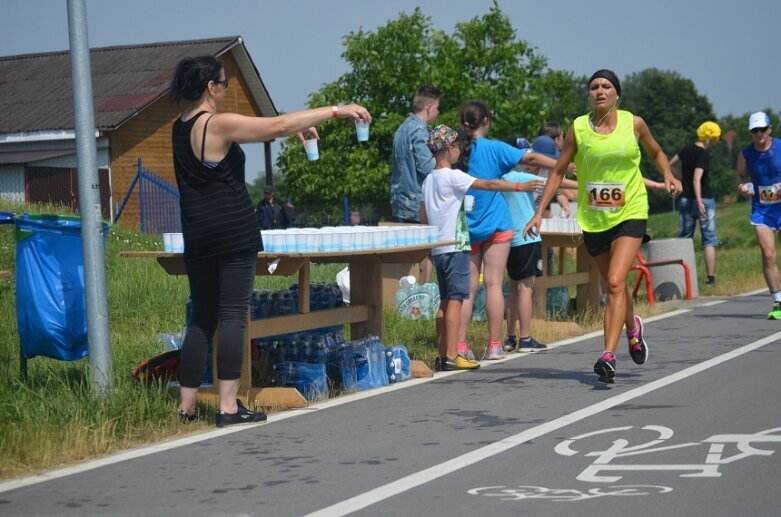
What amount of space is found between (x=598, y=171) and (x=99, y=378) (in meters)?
3.79

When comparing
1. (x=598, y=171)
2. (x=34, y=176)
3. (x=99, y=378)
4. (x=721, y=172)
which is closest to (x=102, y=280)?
(x=99, y=378)

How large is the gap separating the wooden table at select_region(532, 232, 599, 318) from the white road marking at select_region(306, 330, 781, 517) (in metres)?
3.50

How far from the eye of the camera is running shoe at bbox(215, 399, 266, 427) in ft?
26.2

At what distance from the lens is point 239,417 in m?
8.03

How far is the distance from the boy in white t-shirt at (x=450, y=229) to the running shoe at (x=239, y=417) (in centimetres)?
270

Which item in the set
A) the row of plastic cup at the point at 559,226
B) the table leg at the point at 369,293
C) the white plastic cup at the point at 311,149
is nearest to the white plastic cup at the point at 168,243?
the white plastic cup at the point at 311,149

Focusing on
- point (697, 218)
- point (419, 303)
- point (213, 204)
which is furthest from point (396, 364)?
point (697, 218)

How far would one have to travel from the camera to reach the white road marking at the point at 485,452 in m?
5.77

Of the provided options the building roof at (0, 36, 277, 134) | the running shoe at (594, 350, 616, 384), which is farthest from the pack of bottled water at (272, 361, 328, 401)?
the building roof at (0, 36, 277, 134)

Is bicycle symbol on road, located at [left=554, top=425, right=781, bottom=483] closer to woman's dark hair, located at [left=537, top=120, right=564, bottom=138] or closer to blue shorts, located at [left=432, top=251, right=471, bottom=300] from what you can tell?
blue shorts, located at [left=432, top=251, right=471, bottom=300]

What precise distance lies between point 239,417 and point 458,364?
294cm

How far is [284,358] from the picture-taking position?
32.2 feet

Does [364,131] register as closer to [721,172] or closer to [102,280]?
[102,280]

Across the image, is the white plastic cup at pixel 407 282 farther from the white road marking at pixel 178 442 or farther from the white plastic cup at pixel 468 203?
the white road marking at pixel 178 442
